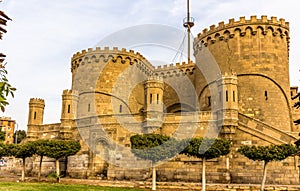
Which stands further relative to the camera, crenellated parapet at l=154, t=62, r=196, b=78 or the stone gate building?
crenellated parapet at l=154, t=62, r=196, b=78

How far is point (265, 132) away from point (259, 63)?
8.54 meters

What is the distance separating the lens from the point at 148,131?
83.0 ft

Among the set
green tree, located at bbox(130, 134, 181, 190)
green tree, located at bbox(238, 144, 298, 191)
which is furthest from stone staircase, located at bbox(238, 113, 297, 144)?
green tree, located at bbox(130, 134, 181, 190)

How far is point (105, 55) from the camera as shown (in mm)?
35250

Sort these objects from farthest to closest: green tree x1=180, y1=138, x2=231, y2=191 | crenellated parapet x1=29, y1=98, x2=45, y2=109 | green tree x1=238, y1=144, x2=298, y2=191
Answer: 1. crenellated parapet x1=29, y1=98, x2=45, y2=109
2. green tree x1=180, y1=138, x2=231, y2=191
3. green tree x1=238, y1=144, x2=298, y2=191

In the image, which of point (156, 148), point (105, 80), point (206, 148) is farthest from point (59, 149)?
point (105, 80)

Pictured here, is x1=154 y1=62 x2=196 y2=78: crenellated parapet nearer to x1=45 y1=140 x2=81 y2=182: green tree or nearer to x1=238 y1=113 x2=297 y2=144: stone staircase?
x1=238 y1=113 x2=297 y2=144: stone staircase

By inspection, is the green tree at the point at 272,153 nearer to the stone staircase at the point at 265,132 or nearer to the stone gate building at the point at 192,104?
the stone staircase at the point at 265,132

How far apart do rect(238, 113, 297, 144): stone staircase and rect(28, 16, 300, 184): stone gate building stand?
7cm

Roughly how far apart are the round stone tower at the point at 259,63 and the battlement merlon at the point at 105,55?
32.5 feet

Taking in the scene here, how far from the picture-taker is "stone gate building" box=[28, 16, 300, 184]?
23.6 meters

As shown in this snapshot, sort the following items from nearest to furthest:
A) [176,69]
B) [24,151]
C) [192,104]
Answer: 1. [24,151]
2. [192,104]
3. [176,69]

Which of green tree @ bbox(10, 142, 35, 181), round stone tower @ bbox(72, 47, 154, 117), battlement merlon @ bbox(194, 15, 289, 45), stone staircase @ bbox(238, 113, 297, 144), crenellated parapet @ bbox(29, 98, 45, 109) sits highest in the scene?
battlement merlon @ bbox(194, 15, 289, 45)

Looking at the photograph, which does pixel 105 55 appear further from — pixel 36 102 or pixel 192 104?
pixel 192 104
